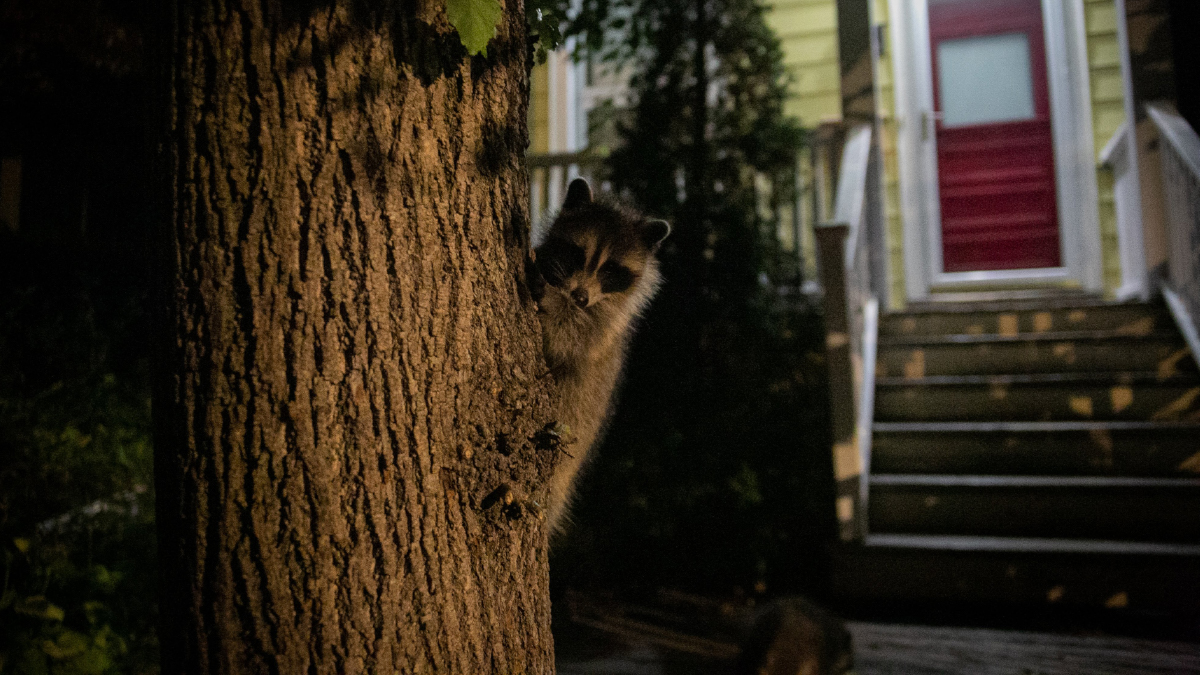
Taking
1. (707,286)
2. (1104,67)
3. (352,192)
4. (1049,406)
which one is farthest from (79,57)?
(1104,67)

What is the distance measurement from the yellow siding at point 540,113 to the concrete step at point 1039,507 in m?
4.88

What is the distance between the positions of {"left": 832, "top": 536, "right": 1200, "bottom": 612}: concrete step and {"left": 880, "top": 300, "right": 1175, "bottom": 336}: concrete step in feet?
6.85

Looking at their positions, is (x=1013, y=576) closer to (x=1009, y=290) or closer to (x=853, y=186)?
(x=853, y=186)

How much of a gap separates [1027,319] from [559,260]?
5127 millimetres

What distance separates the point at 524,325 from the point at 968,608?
4.11 m

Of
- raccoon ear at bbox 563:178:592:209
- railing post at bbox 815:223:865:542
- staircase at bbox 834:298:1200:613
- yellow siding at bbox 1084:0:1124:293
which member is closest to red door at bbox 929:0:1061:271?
yellow siding at bbox 1084:0:1124:293

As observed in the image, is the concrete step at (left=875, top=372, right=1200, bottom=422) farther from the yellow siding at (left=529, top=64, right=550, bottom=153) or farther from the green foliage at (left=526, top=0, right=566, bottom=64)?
the green foliage at (left=526, top=0, right=566, bottom=64)

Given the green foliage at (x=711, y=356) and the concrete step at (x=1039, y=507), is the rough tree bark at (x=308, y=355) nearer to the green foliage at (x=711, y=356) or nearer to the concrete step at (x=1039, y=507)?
the green foliage at (x=711, y=356)

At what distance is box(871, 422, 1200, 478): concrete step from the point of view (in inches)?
182

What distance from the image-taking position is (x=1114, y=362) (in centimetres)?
536

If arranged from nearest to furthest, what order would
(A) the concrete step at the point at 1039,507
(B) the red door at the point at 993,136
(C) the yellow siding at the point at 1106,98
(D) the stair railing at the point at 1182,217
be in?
(A) the concrete step at the point at 1039,507 < (D) the stair railing at the point at 1182,217 < (C) the yellow siding at the point at 1106,98 < (B) the red door at the point at 993,136

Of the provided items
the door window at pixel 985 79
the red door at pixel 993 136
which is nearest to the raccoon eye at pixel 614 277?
the red door at pixel 993 136

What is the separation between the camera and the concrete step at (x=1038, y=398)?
493 centimetres

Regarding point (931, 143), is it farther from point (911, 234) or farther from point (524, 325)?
point (524, 325)
